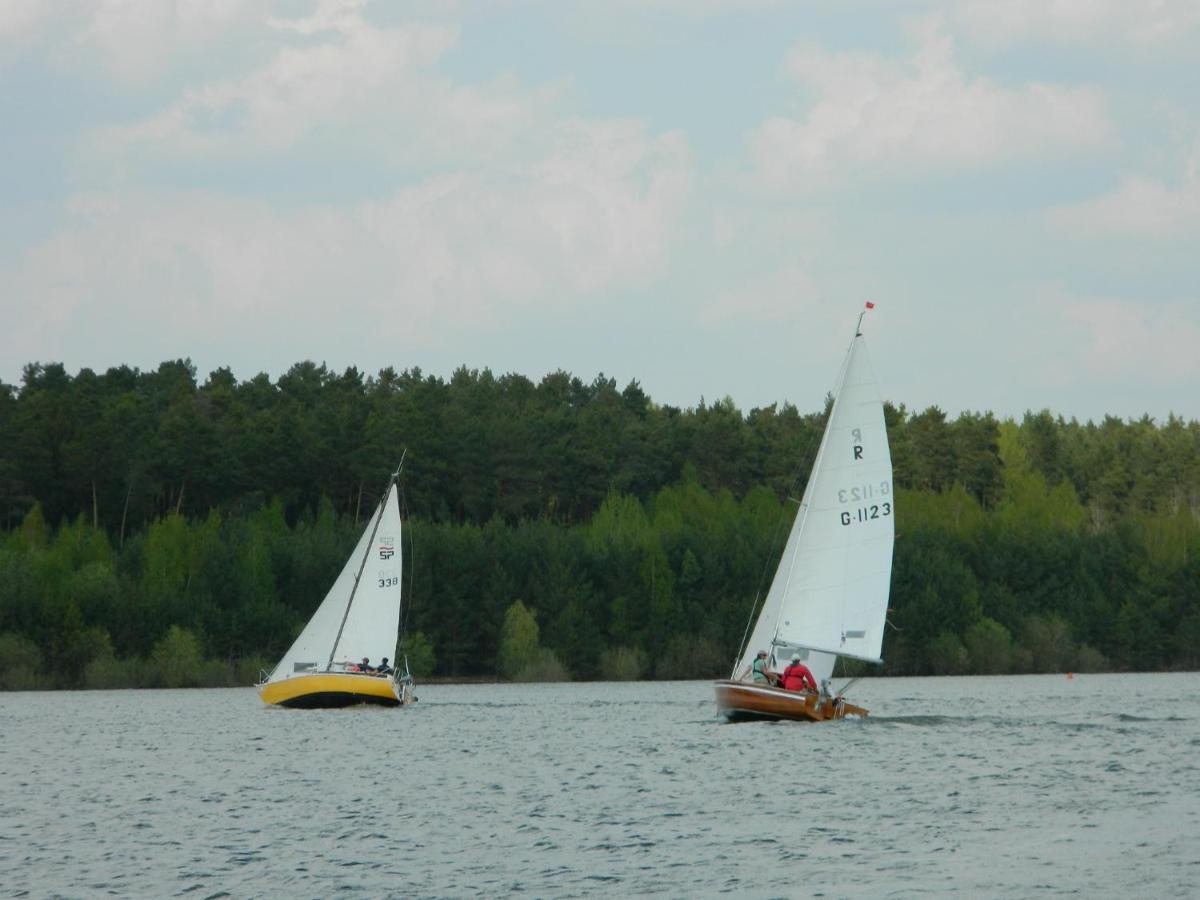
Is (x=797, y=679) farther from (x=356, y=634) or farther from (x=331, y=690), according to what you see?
(x=331, y=690)

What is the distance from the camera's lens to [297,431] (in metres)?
145

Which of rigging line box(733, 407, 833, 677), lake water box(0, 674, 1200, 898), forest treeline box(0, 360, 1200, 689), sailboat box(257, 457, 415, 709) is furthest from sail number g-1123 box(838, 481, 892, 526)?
forest treeline box(0, 360, 1200, 689)

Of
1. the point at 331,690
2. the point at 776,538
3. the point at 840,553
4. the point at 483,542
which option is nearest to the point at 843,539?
the point at 840,553

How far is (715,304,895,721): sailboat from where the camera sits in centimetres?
5391

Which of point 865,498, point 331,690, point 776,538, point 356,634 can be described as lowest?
point 331,690

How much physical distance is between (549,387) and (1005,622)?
251ft

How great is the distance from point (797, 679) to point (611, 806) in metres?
15.5

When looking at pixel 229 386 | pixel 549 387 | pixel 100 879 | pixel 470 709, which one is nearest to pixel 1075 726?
pixel 470 709

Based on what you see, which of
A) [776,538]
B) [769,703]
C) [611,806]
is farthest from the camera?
[776,538]

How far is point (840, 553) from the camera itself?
178 ft

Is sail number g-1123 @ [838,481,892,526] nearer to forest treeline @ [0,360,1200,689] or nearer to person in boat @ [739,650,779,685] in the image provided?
person in boat @ [739,650,779,685]

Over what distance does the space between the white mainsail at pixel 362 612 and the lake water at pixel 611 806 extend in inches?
123

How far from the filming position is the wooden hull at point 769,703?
53.9m

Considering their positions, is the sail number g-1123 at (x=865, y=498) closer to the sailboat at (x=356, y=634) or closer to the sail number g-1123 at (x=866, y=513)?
the sail number g-1123 at (x=866, y=513)
